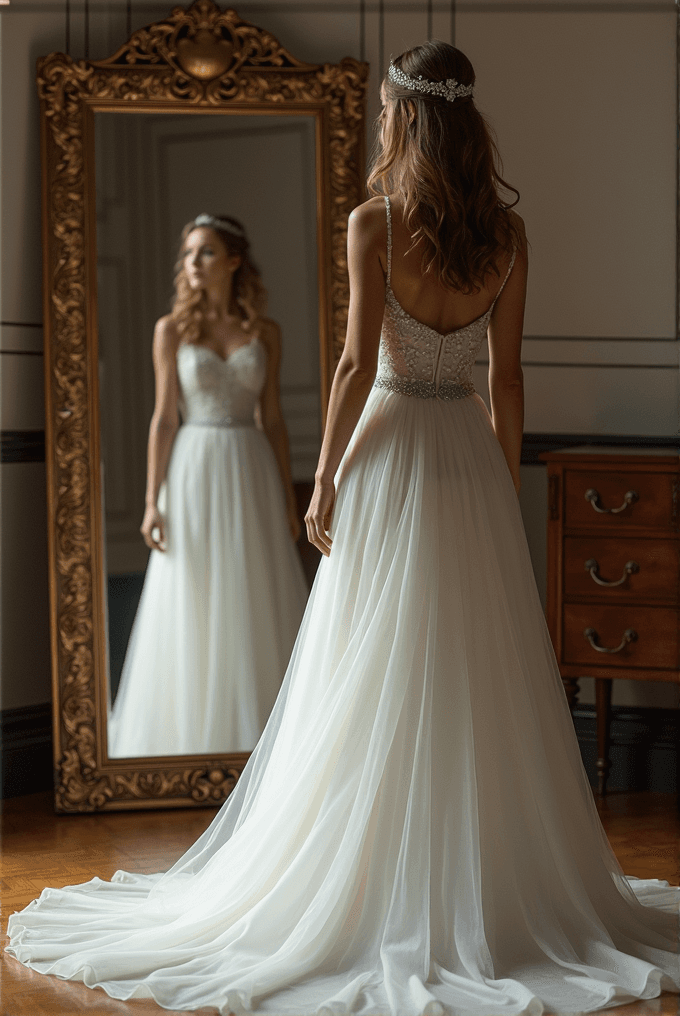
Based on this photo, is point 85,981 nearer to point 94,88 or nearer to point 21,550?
point 21,550

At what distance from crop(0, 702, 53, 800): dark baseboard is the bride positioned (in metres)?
1.16

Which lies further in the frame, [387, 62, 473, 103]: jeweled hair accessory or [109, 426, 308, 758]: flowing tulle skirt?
[109, 426, 308, 758]: flowing tulle skirt

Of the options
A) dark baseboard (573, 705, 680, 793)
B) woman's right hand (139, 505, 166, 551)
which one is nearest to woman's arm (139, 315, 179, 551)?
woman's right hand (139, 505, 166, 551)

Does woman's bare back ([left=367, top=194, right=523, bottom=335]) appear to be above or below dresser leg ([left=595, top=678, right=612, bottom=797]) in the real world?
above

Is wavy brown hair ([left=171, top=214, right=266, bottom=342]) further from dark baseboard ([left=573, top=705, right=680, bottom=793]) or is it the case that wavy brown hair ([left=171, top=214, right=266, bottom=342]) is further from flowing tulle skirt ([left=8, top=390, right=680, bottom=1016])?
dark baseboard ([left=573, top=705, right=680, bottom=793])

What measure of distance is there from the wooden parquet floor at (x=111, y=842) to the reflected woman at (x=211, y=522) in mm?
272

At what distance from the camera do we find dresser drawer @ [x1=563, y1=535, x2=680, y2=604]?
3.50m

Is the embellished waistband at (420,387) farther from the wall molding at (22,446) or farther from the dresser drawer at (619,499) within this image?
the wall molding at (22,446)

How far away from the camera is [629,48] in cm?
384

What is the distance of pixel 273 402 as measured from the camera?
3744mm

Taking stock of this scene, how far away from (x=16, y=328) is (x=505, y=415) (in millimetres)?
1785

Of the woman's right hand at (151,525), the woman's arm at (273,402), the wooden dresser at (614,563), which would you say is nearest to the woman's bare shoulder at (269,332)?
the woman's arm at (273,402)

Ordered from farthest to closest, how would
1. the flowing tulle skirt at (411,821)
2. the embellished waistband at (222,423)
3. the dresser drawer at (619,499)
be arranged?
the embellished waistband at (222,423), the dresser drawer at (619,499), the flowing tulle skirt at (411,821)

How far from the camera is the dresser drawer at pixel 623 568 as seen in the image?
350 centimetres
